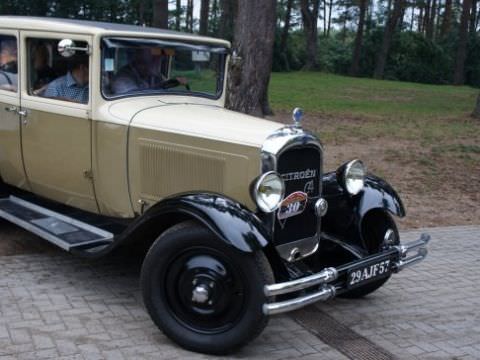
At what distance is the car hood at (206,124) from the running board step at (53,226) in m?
0.89

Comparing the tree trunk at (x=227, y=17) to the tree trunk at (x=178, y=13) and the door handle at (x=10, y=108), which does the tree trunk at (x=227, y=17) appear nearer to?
the tree trunk at (x=178, y=13)

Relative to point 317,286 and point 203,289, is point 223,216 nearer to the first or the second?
point 203,289

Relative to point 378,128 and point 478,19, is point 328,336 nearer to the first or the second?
point 378,128

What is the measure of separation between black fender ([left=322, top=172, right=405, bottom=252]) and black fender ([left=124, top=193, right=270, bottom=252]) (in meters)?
1.18

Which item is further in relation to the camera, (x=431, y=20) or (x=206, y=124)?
(x=431, y=20)

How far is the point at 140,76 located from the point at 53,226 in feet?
4.41

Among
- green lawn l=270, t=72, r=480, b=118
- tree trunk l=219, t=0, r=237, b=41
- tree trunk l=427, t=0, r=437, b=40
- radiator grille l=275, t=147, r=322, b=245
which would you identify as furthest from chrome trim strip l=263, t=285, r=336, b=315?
tree trunk l=427, t=0, r=437, b=40

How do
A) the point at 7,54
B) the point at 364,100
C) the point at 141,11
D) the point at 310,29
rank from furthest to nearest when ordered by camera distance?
the point at 310,29, the point at 141,11, the point at 364,100, the point at 7,54

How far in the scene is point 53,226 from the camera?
15.6 feet

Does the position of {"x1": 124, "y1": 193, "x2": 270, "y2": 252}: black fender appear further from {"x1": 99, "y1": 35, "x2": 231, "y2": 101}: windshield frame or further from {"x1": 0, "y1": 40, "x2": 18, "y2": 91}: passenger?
{"x1": 0, "y1": 40, "x2": 18, "y2": 91}: passenger

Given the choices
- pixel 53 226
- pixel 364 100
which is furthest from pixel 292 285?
pixel 364 100

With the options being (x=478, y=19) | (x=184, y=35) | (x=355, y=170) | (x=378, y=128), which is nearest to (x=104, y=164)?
(x=184, y=35)

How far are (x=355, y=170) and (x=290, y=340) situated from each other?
4.58 feet

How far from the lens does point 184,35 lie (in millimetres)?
5105
